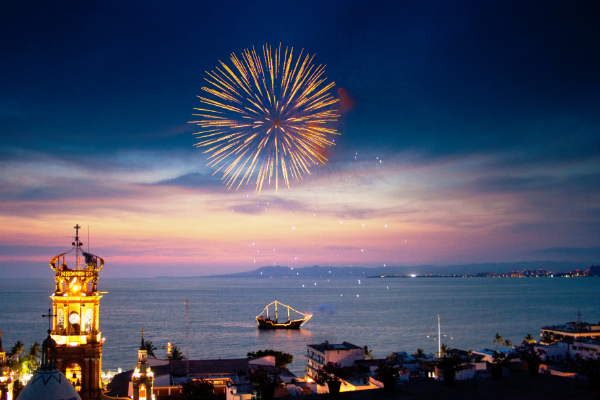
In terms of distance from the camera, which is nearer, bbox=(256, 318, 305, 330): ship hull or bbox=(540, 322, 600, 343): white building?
bbox=(540, 322, 600, 343): white building

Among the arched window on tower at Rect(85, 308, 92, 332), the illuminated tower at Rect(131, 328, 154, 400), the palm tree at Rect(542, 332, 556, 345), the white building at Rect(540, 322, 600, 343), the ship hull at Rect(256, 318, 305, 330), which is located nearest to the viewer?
the illuminated tower at Rect(131, 328, 154, 400)

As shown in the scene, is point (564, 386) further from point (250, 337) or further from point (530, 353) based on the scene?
point (250, 337)

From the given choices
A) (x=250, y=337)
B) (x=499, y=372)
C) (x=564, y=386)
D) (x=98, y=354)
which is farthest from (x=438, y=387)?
(x=250, y=337)

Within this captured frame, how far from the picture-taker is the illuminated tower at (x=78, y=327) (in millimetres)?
25703

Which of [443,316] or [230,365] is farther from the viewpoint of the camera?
[443,316]

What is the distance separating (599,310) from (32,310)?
178 meters

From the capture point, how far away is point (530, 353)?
14.2 m

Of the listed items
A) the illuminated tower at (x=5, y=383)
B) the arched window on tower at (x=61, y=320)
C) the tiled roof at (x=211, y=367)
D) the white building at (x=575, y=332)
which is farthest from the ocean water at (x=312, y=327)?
the illuminated tower at (x=5, y=383)

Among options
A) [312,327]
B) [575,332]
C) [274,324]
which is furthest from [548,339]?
[274,324]

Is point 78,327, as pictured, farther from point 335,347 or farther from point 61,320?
point 335,347

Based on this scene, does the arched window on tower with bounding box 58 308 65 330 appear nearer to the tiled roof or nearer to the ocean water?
the tiled roof

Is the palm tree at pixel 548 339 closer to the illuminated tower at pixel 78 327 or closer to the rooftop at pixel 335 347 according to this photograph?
the rooftop at pixel 335 347

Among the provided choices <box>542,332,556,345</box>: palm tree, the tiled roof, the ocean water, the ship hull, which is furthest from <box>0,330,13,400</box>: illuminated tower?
the ship hull

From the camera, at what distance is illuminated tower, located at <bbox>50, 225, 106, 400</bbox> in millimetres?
25703
